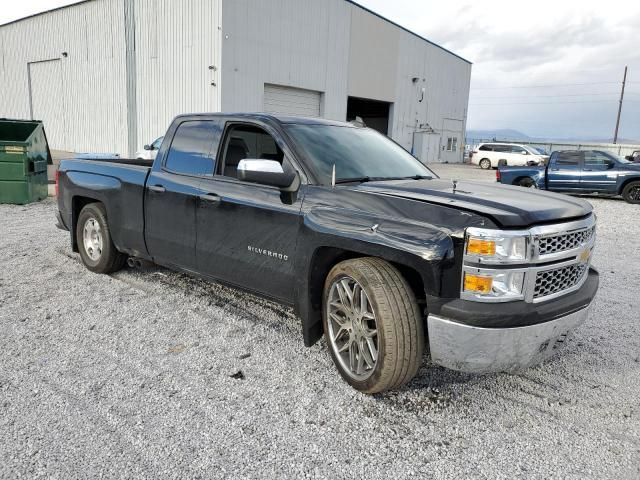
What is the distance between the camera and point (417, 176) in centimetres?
407

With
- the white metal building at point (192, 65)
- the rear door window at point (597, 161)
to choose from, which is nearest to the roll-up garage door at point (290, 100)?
the white metal building at point (192, 65)

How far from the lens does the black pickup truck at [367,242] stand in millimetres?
2678

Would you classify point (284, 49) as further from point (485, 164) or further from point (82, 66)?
point (485, 164)

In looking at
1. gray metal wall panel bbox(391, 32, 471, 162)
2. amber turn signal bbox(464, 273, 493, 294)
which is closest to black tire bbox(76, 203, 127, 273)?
amber turn signal bbox(464, 273, 493, 294)

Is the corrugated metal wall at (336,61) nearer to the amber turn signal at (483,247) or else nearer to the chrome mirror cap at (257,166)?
the chrome mirror cap at (257,166)

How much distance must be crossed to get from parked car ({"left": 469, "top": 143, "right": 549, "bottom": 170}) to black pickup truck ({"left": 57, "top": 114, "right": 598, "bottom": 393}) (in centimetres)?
2979

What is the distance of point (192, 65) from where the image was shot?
20656 millimetres

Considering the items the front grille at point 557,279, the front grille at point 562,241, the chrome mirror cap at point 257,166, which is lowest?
the front grille at point 557,279

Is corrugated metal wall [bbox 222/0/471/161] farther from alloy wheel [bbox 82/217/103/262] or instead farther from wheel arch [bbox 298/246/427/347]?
wheel arch [bbox 298/246/427/347]

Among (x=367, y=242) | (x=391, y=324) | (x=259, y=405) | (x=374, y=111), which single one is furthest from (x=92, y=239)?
(x=374, y=111)

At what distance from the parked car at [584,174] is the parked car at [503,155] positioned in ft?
54.0

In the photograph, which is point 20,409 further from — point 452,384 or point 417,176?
point 417,176

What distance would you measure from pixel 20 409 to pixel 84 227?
3.09m

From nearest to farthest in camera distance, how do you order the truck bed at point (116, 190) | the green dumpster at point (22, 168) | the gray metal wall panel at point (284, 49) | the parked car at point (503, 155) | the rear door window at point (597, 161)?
1. the truck bed at point (116, 190)
2. the green dumpster at point (22, 168)
3. the rear door window at point (597, 161)
4. the gray metal wall panel at point (284, 49)
5. the parked car at point (503, 155)
